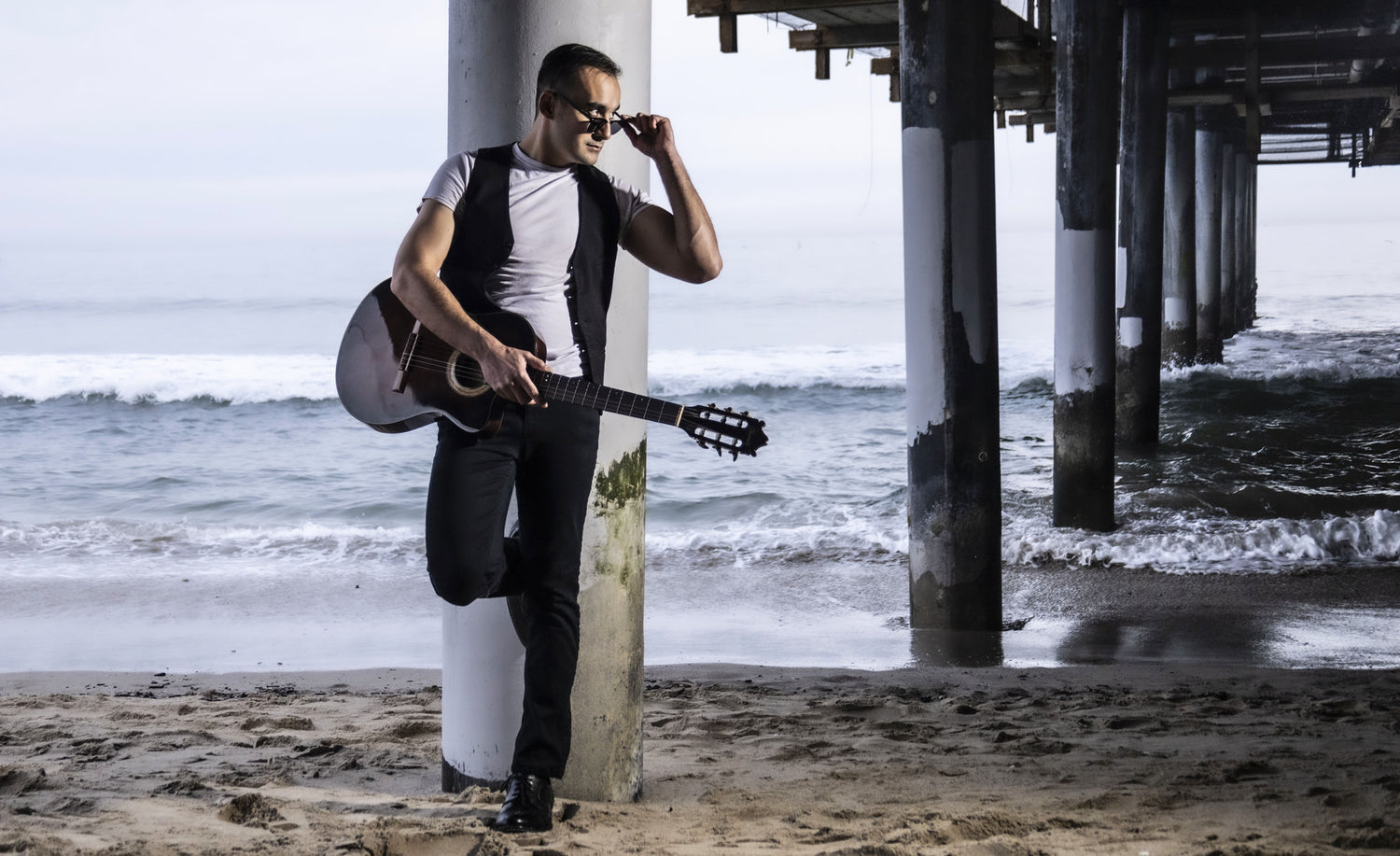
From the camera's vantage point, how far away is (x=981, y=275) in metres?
5.82

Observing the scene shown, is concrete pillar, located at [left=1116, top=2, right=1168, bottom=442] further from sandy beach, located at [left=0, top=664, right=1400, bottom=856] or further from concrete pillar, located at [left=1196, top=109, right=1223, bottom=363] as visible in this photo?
concrete pillar, located at [left=1196, top=109, right=1223, bottom=363]

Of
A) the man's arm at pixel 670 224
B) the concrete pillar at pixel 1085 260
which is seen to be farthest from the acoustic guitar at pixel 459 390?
the concrete pillar at pixel 1085 260

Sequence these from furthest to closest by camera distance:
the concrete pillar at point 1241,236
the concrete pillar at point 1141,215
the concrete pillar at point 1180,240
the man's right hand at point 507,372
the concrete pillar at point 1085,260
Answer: the concrete pillar at point 1241,236
the concrete pillar at point 1180,240
the concrete pillar at point 1141,215
the concrete pillar at point 1085,260
the man's right hand at point 507,372

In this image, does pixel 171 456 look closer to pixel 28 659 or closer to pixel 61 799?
pixel 28 659

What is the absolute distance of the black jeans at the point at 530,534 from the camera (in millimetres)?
2762

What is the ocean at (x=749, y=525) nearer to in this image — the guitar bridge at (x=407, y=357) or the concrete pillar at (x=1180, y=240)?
the concrete pillar at (x=1180, y=240)

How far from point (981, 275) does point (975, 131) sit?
26.4 inches

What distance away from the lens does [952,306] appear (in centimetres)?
582

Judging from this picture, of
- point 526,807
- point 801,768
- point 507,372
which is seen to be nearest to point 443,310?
point 507,372

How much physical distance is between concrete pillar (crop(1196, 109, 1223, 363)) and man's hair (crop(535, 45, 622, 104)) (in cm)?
2088

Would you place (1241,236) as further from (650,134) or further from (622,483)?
(650,134)

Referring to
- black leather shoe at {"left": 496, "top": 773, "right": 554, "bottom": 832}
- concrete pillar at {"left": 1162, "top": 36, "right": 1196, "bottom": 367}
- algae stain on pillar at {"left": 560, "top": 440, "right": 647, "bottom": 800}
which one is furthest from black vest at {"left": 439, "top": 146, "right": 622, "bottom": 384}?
concrete pillar at {"left": 1162, "top": 36, "right": 1196, "bottom": 367}

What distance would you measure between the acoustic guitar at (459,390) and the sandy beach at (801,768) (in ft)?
2.96

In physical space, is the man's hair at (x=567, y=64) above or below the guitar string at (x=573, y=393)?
above
